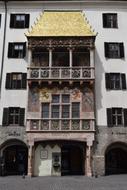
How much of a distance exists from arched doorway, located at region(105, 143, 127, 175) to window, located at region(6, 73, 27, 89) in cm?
1163

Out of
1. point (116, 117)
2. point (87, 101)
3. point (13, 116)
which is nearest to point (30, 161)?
point (13, 116)

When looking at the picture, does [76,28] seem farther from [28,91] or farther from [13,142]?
[13,142]

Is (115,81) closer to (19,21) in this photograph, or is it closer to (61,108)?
(61,108)

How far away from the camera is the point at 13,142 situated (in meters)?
28.9

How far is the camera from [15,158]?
30312 millimetres

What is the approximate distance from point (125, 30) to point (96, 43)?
11.9ft

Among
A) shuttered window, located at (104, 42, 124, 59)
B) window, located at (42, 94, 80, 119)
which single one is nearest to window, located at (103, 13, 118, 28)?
shuttered window, located at (104, 42, 124, 59)

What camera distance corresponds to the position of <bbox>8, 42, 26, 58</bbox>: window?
30.2 metres

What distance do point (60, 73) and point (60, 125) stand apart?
5.12m

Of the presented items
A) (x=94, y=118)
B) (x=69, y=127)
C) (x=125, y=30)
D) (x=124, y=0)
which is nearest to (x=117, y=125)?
(x=94, y=118)

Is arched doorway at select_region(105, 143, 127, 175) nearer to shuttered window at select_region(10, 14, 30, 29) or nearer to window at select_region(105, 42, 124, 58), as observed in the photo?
window at select_region(105, 42, 124, 58)

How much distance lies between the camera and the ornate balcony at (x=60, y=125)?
27.1 m

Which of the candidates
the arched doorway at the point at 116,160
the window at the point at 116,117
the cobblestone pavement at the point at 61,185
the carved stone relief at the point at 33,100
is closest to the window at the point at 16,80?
the carved stone relief at the point at 33,100

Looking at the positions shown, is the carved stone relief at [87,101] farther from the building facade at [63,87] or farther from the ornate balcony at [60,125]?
the ornate balcony at [60,125]
